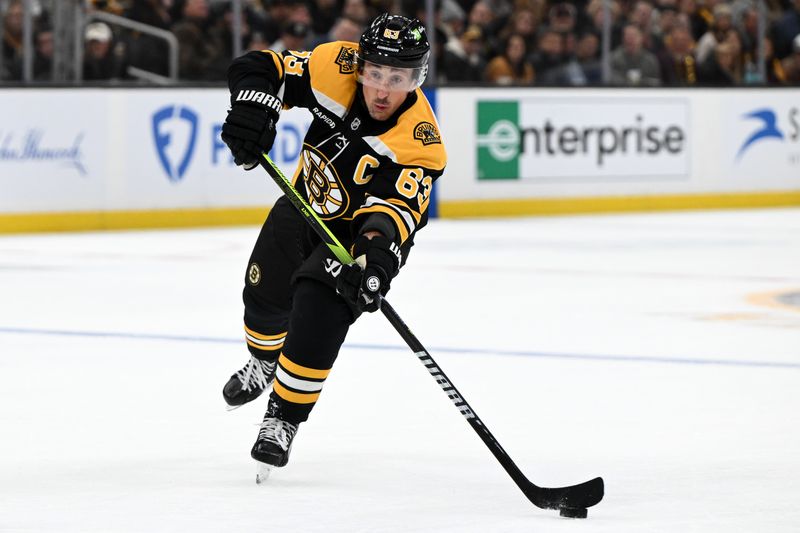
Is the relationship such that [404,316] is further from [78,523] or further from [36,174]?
[36,174]

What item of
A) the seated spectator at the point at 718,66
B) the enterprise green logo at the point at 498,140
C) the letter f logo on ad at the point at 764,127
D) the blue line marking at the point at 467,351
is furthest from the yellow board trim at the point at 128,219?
the letter f logo on ad at the point at 764,127

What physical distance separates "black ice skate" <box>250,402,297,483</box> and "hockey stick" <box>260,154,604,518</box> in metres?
0.33

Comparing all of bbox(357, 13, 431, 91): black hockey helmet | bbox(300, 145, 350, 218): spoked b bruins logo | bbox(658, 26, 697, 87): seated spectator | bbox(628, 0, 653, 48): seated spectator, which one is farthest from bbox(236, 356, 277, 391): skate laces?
bbox(658, 26, 697, 87): seated spectator

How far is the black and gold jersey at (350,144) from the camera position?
3477 millimetres

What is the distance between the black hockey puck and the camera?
308 centimetres

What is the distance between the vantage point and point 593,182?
12422 mm

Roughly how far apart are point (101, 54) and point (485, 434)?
754 cm

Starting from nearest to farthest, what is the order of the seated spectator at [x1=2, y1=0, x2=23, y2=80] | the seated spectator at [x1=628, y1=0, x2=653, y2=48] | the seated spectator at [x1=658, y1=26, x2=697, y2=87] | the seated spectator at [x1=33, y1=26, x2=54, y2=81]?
the seated spectator at [x1=2, y1=0, x2=23, y2=80] < the seated spectator at [x1=33, y1=26, x2=54, y2=81] < the seated spectator at [x1=628, y1=0, x2=653, y2=48] < the seated spectator at [x1=658, y1=26, x2=697, y2=87]

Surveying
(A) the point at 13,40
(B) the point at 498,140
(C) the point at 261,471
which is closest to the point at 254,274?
(C) the point at 261,471

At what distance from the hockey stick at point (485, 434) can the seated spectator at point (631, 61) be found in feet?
29.7

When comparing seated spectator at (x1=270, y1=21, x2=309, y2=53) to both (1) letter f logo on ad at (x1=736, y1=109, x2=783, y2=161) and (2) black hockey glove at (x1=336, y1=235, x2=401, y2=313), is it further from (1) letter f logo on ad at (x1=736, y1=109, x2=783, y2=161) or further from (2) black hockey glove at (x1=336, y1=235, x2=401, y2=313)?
(2) black hockey glove at (x1=336, y1=235, x2=401, y2=313)

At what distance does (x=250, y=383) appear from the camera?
4031 millimetres

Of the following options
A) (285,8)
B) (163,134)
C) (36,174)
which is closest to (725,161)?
(285,8)

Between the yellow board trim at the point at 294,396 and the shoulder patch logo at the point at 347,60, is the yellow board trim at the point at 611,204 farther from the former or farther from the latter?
the yellow board trim at the point at 294,396
